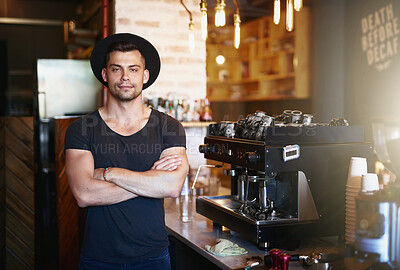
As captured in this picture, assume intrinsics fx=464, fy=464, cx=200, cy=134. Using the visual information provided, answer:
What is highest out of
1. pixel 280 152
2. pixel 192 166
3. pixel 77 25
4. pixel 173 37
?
pixel 77 25

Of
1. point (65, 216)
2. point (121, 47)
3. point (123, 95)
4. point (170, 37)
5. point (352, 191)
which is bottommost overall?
point (65, 216)

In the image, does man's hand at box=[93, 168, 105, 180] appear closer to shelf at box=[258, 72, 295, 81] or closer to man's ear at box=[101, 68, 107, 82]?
man's ear at box=[101, 68, 107, 82]

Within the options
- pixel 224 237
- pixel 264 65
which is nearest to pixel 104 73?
pixel 224 237

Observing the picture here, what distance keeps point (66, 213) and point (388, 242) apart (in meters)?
2.93

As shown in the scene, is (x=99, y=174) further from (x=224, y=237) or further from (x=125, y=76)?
(x=224, y=237)

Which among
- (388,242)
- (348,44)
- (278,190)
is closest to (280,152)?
(278,190)

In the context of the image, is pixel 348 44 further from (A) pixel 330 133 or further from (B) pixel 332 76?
(A) pixel 330 133

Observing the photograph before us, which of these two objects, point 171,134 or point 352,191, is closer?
point 352,191

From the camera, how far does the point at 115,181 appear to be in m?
2.04

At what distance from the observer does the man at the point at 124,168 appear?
204 centimetres

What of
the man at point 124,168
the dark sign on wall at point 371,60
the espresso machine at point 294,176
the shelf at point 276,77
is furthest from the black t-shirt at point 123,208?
the shelf at point 276,77

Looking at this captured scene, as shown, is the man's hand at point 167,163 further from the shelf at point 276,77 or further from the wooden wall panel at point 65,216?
the shelf at point 276,77

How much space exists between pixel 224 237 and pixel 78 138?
2.88 ft

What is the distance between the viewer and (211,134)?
272 cm
